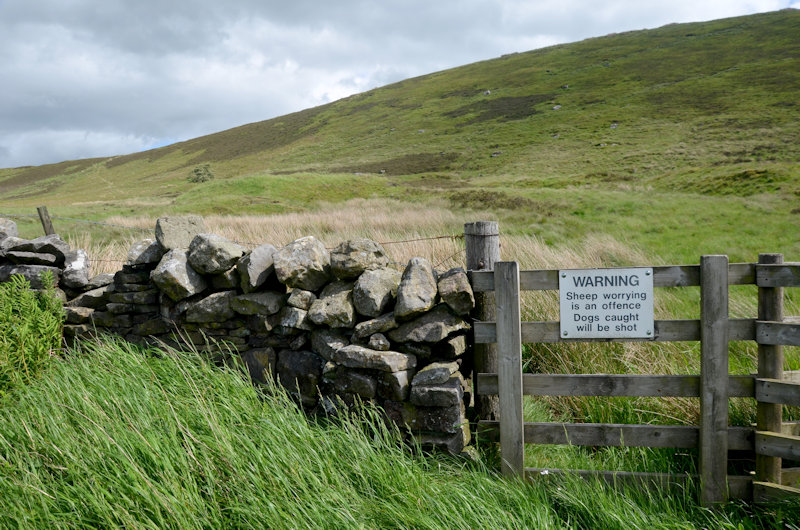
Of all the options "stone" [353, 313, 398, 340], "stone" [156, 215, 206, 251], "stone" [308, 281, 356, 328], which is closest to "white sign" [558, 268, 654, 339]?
"stone" [353, 313, 398, 340]

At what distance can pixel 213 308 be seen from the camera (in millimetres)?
5027

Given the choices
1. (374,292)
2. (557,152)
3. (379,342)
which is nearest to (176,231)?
(374,292)

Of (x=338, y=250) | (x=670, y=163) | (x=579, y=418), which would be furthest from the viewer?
(x=670, y=163)

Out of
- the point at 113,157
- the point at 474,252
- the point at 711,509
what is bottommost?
the point at 711,509

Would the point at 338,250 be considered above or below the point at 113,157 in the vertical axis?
below

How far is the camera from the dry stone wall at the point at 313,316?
4.09 m

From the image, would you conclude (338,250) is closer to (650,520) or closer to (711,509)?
(650,520)

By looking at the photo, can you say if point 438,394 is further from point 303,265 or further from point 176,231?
point 176,231

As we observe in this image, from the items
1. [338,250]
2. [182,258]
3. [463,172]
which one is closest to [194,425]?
[338,250]

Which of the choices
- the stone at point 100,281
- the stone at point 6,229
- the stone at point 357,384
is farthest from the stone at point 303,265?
the stone at point 6,229

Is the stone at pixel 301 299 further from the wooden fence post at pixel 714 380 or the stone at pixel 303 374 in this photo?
the wooden fence post at pixel 714 380

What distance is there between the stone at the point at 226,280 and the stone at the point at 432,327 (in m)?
1.80

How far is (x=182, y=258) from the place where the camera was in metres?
5.26

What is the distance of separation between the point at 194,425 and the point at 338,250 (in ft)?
6.23
